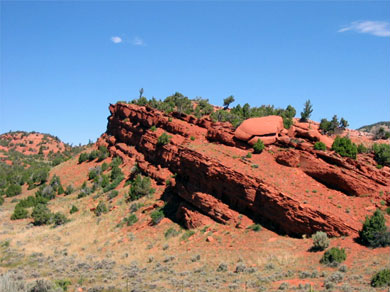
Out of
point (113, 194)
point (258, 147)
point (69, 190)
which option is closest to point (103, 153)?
point (69, 190)

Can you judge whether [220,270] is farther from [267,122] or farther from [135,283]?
[267,122]

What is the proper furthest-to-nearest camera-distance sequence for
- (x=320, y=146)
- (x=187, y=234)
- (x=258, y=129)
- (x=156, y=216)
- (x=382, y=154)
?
(x=258, y=129) < (x=156, y=216) < (x=320, y=146) < (x=382, y=154) < (x=187, y=234)

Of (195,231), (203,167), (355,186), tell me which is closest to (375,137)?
(355,186)

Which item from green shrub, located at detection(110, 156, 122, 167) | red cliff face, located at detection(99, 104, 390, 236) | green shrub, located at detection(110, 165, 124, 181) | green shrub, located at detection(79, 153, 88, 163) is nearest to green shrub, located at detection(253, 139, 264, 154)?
red cliff face, located at detection(99, 104, 390, 236)

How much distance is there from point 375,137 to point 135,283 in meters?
36.2

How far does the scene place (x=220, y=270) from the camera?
72.2 feet

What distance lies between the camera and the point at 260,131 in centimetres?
3544

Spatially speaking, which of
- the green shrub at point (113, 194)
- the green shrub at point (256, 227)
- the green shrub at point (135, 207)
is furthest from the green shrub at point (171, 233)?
the green shrub at point (113, 194)

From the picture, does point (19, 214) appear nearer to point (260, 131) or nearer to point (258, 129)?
point (258, 129)

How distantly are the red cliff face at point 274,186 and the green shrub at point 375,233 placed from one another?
1.45m

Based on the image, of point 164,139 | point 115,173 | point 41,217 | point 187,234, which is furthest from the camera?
point 115,173

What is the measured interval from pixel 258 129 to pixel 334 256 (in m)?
17.8

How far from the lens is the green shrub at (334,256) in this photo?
781 inches

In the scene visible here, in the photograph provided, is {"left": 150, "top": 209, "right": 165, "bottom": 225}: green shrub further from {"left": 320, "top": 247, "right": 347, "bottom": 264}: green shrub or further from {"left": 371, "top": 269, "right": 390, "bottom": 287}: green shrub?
{"left": 371, "top": 269, "right": 390, "bottom": 287}: green shrub
